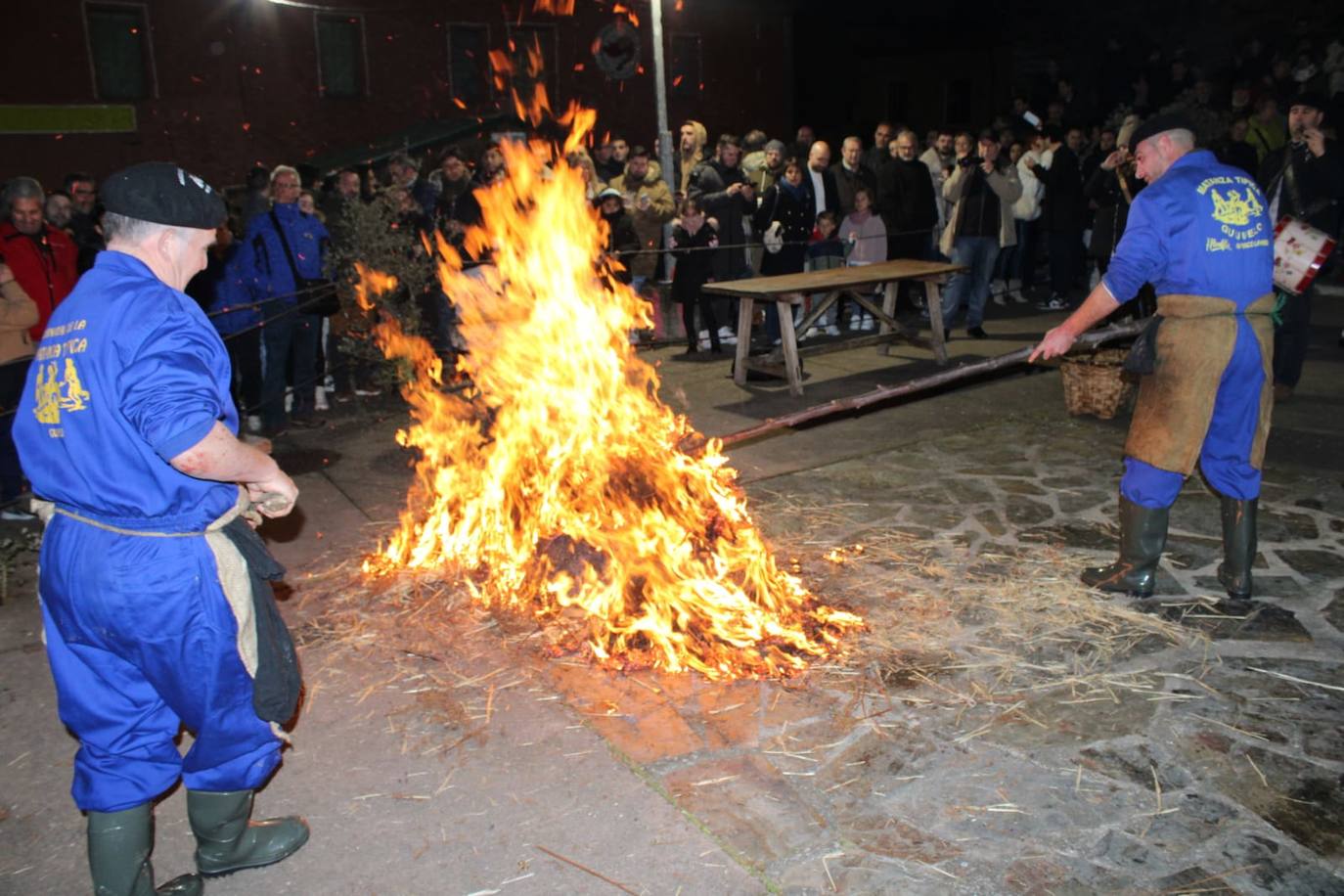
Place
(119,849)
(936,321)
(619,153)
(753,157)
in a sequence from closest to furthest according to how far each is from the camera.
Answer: (119,849) → (936,321) → (619,153) → (753,157)

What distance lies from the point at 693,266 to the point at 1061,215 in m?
5.77

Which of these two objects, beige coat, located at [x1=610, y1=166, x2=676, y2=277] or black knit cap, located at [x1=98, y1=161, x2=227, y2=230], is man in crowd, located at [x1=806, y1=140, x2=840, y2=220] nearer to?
beige coat, located at [x1=610, y1=166, x2=676, y2=277]

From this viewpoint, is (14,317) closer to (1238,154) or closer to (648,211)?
(648,211)

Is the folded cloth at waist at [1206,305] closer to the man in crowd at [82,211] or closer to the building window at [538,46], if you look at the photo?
the man in crowd at [82,211]

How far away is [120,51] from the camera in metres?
19.9

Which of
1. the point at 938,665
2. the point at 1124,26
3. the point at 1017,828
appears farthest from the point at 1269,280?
the point at 1124,26

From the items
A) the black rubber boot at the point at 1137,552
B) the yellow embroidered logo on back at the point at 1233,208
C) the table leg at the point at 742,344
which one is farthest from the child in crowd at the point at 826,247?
the yellow embroidered logo on back at the point at 1233,208

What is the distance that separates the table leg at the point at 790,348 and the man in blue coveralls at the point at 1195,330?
14.4 feet

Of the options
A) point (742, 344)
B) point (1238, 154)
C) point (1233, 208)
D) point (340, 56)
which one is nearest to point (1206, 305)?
point (1233, 208)

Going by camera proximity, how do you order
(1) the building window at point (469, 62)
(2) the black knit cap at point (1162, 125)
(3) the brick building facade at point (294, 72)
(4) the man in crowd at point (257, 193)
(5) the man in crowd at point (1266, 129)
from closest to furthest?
1. (2) the black knit cap at point (1162, 125)
2. (4) the man in crowd at point (257, 193)
3. (5) the man in crowd at point (1266, 129)
4. (3) the brick building facade at point (294, 72)
5. (1) the building window at point (469, 62)

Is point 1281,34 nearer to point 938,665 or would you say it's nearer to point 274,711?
point 938,665

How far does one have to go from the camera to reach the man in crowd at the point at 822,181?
11.9m

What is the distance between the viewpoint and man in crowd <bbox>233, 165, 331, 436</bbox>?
862 cm

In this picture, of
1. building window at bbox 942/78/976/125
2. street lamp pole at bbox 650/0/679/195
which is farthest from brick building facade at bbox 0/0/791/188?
street lamp pole at bbox 650/0/679/195
